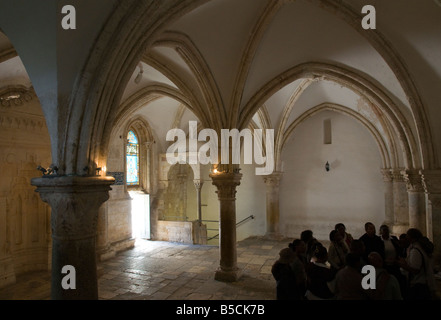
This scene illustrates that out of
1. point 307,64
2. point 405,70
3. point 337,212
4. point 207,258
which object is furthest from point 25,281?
point 337,212

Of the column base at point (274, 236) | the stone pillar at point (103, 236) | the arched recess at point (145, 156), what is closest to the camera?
the stone pillar at point (103, 236)

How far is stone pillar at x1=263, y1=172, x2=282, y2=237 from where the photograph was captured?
12.1 meters

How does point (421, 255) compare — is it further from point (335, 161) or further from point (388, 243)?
point (335, 161)

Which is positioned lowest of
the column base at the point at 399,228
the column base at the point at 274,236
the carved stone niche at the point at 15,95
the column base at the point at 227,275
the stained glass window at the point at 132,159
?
the column base at the point at 274,236

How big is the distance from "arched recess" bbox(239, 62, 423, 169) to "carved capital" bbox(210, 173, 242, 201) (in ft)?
4.03

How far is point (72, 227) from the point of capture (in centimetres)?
325

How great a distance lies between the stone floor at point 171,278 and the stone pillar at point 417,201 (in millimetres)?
3490

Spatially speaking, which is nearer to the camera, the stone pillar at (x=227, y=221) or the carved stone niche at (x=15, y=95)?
the carved stone niche at (x=15, y=95)

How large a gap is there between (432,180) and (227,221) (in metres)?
4.17

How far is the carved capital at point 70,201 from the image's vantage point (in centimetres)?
321

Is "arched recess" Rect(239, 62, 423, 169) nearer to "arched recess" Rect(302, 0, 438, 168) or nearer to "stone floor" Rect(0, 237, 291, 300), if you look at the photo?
"arched recess" Rect(302, 0, 438, 168)

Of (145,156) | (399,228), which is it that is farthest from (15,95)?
(399,228)

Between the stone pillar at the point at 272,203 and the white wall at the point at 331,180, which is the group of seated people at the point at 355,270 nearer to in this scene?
the stone pillar at the point at 272,203

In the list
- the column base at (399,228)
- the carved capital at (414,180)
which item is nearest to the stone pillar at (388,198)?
the column base at (399,228)
